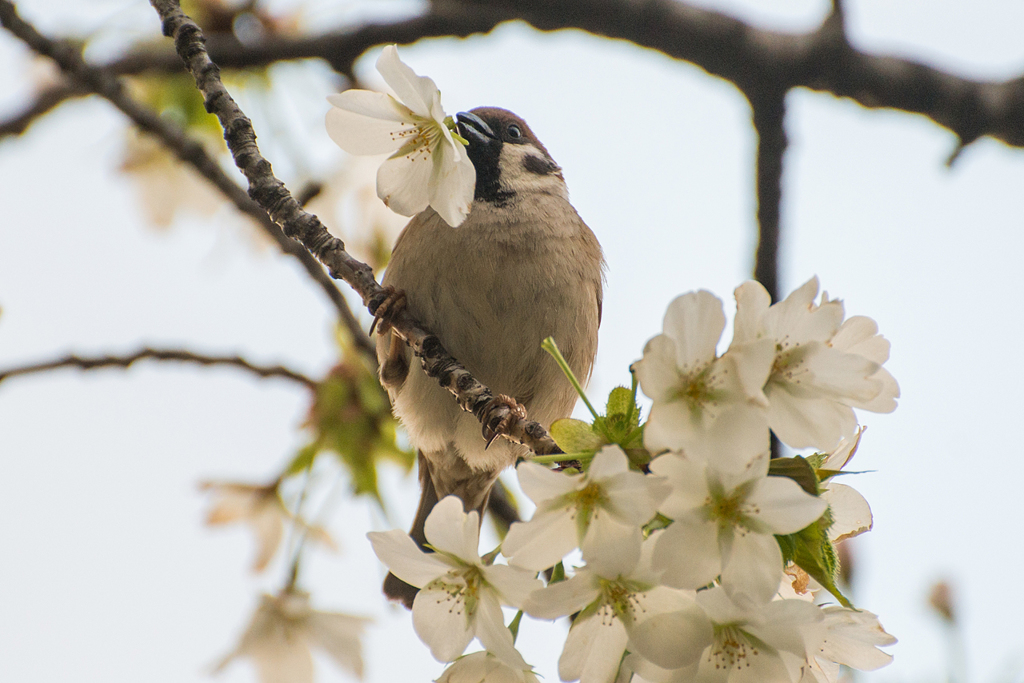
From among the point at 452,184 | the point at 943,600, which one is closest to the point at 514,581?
the point at 452,184

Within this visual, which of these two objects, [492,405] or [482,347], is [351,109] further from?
[482,347]

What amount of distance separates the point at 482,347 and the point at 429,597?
1.49m

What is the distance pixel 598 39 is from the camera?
2.98 m

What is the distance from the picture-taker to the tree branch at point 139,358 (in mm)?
2360

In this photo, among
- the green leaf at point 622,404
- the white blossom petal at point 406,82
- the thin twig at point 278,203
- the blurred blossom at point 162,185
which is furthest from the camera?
the blurred blossom at point 162,185

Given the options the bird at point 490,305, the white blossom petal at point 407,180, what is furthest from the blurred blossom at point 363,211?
the white blossom petal at point 407,180

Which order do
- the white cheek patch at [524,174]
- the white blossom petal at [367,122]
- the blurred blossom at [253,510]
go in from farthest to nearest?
1. the white cheek patch at [524,174]
2. the blurred blossom at [253,510]
3. the white blossom petal at [367,122]

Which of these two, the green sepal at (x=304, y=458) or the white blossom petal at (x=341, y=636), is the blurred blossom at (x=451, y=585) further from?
the green sepal at (x=304, y=458)

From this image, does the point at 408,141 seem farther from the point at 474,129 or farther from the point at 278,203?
the point at 474,129

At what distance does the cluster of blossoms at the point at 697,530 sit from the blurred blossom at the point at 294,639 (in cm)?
134

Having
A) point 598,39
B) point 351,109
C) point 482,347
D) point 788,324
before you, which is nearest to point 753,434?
point 788,324

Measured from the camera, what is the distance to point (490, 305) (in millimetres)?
2820

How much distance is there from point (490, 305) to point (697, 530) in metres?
1.71

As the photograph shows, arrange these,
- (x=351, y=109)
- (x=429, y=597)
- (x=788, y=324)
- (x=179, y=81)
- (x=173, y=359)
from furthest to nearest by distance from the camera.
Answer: (x=179, y=81) < (x=173, y=359) < (x=351, y=109) < (x=429, y=597) < (x=788, y=324)
